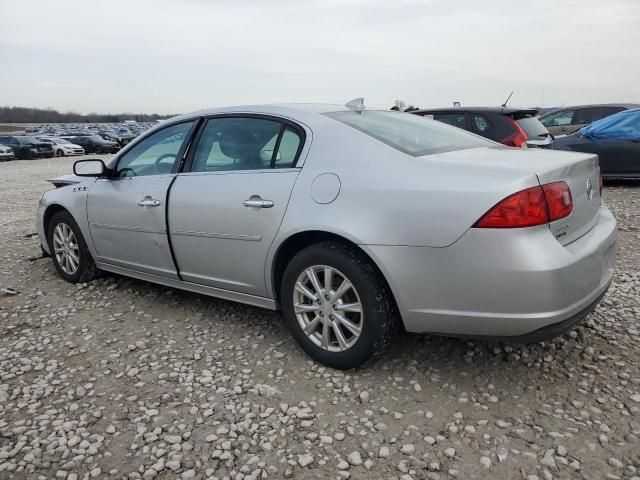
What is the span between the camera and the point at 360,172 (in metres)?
2.66

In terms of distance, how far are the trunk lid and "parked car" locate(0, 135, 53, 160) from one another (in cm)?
2994

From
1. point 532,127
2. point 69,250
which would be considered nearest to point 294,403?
point 69,250

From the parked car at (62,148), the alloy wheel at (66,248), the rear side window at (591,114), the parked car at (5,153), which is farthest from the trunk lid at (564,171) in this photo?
the parked car at (62,148)

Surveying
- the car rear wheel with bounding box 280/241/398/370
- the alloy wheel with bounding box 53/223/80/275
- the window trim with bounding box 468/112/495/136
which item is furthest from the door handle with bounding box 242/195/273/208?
the window trim with bounding box 468/112/495/136

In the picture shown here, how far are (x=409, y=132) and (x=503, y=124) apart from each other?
17.2 feet

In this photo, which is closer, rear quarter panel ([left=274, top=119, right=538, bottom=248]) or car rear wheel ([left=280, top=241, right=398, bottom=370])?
rear quarter panel ([left=274, top=119, right=538, bottom=248])

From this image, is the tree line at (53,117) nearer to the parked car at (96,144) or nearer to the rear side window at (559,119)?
the parked car at (96,144)

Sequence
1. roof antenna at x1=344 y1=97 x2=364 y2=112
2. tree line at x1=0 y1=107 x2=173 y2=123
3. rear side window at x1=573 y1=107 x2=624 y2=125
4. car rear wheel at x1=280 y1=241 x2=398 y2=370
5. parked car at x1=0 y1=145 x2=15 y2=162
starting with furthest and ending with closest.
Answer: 1. tree line at x1=0 y1=107 x2=173 y2=123
2. parked car at x1=0 y1=145 x2=15 y2=162
3. rear side window at x1=573 y1=107 x2=624 y2=125
4. roof antenna at x1=344 y1=97 x2=364 y2=112
5. car rear wheel at x1=280 y1=241 x2=398 y2=370

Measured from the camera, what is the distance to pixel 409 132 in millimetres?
3131

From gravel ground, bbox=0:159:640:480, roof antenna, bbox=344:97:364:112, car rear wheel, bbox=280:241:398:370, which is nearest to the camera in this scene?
gravel ground, bbox=0:159:640:480

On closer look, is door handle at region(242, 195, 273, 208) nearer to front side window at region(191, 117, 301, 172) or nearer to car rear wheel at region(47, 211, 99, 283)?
front side window at region(191, 117, 301, 172)

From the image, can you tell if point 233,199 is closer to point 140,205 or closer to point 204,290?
point 204,290

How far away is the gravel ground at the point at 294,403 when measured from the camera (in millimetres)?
2154

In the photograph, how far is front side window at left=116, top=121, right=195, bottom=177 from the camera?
3666 mm
